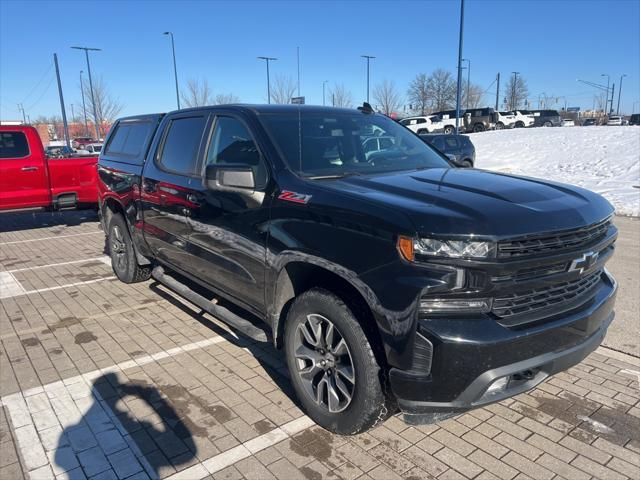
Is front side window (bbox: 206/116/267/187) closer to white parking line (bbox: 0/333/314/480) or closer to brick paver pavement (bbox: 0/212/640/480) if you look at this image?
brick paver pavement (bbox: 0/212/640/480)

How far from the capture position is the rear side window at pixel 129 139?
5.48 metres

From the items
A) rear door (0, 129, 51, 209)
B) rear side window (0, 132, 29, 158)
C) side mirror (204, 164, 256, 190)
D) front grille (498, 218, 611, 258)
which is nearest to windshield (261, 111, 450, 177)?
side mirror (204, 164, 256, 190)

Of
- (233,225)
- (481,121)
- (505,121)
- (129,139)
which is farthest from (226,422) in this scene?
(505,121)

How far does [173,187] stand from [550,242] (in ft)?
10.4

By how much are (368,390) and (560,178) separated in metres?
17.7

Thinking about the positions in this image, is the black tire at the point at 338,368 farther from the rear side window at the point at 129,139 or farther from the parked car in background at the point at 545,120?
the parked car in background at the point at 545,120

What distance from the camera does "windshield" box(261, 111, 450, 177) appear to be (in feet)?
11.4

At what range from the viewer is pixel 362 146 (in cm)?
392

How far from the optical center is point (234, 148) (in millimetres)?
3828

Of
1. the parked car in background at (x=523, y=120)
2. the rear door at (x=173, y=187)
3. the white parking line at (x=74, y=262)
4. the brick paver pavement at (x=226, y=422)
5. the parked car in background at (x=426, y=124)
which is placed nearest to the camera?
the brick paver pavement at (x=226, y=422)

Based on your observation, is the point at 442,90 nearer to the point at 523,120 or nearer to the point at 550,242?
the point at 523,120

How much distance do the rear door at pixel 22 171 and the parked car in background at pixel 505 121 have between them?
132 ft

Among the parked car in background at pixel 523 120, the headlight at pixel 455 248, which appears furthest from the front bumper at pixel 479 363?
the parked car in background at pixel 523 120

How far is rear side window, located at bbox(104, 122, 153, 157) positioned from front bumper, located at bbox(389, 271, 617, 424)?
410cm
